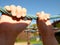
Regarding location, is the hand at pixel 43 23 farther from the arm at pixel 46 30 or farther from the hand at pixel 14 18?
the hand at pixel 14 18

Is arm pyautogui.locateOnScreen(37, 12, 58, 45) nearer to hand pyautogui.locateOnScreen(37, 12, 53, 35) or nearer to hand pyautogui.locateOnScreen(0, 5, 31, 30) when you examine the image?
hand pyautogui.locateOnScreen(37, 12, 53, 35)

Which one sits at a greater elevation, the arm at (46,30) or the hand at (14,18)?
the hand at (14,18)

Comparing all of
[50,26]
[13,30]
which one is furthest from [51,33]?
[13,30]

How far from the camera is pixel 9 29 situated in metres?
0.96

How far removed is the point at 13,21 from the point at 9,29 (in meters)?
0.05

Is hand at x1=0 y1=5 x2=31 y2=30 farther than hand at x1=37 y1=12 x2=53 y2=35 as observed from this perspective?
No

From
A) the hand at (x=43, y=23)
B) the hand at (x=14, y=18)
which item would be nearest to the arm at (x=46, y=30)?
the hand at (x=43, y=23)

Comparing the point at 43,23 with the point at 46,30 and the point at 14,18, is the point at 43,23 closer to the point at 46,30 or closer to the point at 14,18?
the point at 46,30

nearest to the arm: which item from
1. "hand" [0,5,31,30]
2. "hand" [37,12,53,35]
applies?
"hand" [37,12,53,35]

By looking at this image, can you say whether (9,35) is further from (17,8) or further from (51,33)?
(51,33)

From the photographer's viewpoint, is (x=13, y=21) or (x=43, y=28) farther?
(x=43, y=28)

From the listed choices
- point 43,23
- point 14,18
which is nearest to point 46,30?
point 43,23

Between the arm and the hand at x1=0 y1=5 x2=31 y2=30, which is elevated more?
the hand at x1=0 y1=5 x2=31 y2=30

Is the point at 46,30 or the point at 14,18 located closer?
the point at 14,18
